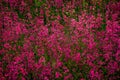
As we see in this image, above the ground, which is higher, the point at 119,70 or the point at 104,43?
the point at 104,43

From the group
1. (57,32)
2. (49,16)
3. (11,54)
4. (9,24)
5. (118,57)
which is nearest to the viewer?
(118,57)

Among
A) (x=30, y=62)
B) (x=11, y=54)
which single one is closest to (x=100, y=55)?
(x=30, y=62)

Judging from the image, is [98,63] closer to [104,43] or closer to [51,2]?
[104,43]

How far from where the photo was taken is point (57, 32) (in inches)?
229

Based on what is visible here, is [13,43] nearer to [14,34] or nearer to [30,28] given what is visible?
[14,34]

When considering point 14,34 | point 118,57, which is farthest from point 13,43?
point 118,57

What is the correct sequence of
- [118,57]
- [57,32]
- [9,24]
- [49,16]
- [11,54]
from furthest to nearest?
[49,16], [9,24], [57,32], [11,54], [118,57]

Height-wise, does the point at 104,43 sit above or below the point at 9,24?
below

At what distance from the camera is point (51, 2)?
7.54 metres

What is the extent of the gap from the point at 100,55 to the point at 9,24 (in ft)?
9.54

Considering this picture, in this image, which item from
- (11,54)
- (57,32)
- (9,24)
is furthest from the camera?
(9,24)

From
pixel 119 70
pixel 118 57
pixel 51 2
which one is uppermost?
pixel 51 2

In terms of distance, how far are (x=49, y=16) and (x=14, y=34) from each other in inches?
65.6

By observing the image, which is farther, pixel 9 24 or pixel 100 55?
pixel 9 24
